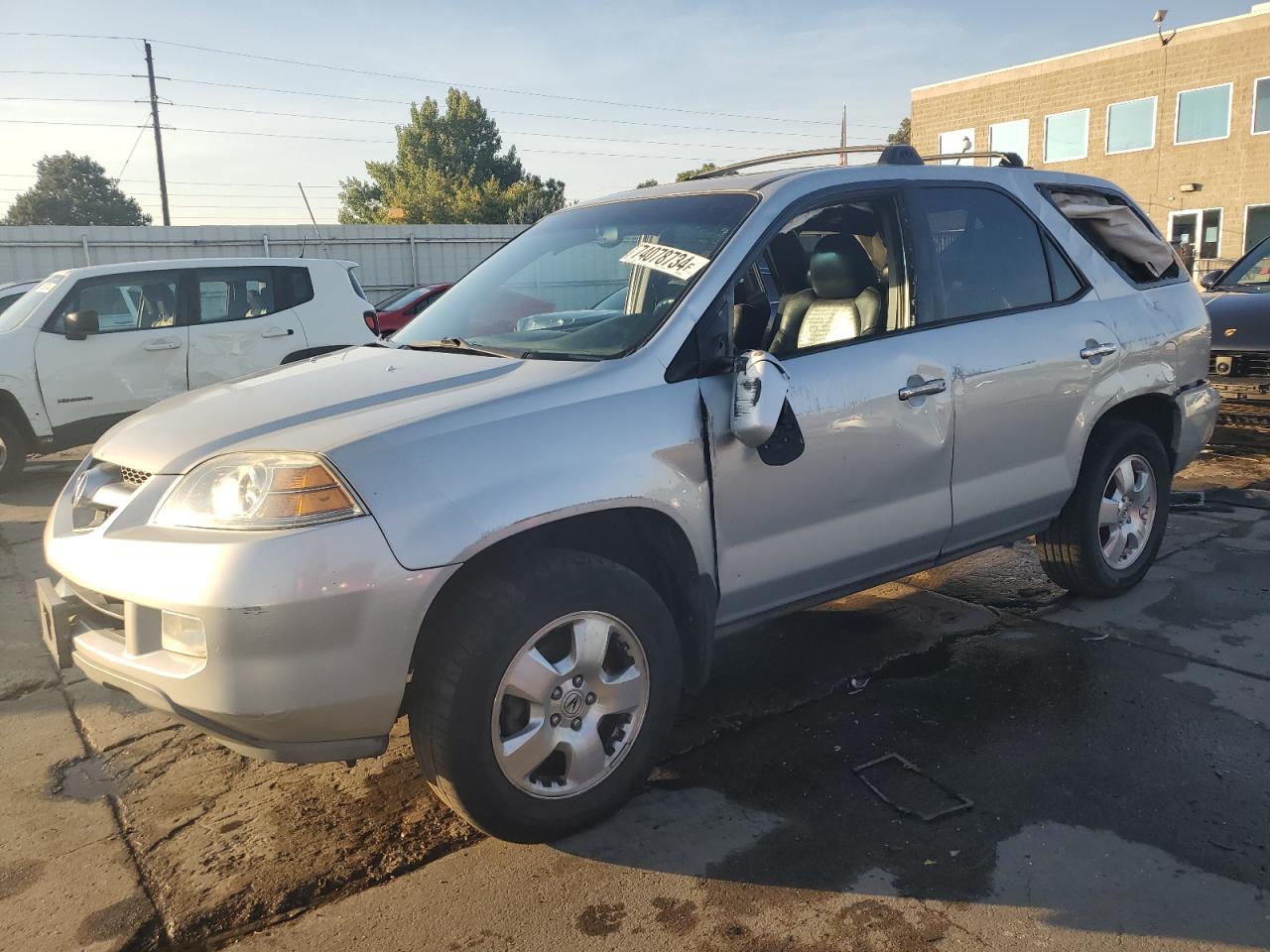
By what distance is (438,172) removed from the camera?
5416 centimetres

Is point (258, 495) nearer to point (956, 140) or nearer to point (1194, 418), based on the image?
point (1194, 418)

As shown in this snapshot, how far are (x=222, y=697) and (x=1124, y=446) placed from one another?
3.72 metres

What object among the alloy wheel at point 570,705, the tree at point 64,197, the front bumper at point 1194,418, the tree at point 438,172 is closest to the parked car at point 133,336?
the alloy wheel at point 570,705

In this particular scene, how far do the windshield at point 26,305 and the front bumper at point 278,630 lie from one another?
697 centimetres

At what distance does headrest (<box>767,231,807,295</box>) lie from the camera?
12.5 ft

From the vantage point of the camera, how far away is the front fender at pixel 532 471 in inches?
95.2

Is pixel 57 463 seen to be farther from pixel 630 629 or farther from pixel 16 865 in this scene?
pixel 630 629

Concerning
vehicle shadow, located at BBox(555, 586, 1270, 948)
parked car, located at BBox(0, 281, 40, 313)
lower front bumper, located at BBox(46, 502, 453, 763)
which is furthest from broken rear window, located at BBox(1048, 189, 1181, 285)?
parked car, located at BBox(0, 281, 40, 313)

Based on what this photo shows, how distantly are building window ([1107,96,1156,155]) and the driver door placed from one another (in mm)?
28264

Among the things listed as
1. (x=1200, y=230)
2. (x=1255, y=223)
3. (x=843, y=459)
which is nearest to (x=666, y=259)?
(x=843, y=459)

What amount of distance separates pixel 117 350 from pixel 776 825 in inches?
300

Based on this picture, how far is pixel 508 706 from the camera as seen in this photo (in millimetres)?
2648

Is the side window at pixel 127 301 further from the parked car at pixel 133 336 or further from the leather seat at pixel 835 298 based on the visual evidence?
the leather seat at pixel 835 298

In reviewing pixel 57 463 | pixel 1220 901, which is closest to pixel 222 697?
pixel 1220 901
